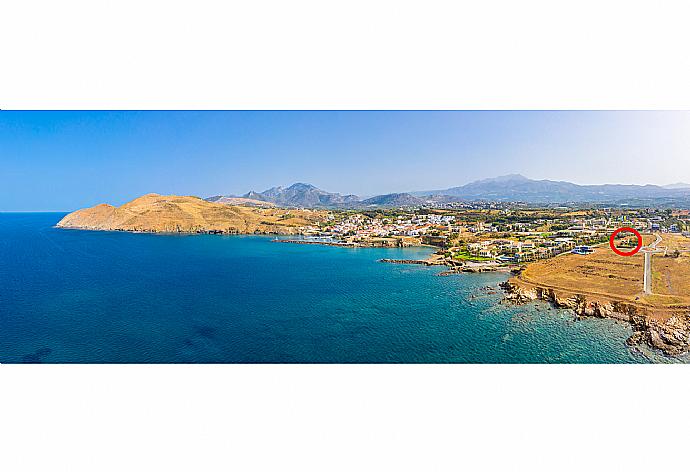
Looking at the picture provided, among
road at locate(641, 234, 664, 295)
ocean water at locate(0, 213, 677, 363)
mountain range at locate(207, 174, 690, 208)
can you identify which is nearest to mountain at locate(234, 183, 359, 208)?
mountain range at locate(207, 174, 690, 208)

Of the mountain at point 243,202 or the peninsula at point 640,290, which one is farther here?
the mountain at point 243,202

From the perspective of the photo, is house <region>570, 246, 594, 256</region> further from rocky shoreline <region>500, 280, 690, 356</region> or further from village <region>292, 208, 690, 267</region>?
rocky shoreline <region>500, 280, 690, 356</region>

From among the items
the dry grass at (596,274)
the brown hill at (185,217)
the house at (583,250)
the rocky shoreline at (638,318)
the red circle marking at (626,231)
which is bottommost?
the rocky shoreline at (638,318)

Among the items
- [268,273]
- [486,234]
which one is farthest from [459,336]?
[268,273]

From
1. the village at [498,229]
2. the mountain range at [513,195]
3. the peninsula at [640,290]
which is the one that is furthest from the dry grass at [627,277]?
the mountain range at [513,195]

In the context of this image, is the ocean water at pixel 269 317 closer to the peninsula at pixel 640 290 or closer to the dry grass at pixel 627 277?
the peninsula at pixel 640 290

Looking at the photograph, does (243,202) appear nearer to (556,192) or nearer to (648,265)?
(556,192)

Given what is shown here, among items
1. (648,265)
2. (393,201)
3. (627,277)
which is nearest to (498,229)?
(627,277)
